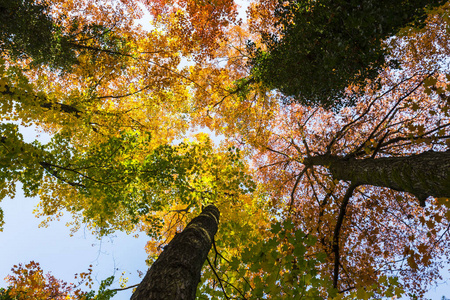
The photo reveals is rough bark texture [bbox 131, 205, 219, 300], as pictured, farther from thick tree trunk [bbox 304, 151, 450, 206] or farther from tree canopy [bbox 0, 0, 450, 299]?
thick tree trunk [bbox 304, 151, 450, 206]

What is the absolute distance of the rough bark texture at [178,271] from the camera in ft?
7.64

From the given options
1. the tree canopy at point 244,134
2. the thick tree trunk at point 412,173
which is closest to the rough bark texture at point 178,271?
the tree canopy at point 244,134

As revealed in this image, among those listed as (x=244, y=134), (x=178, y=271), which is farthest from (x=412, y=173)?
(x=244, y=134)

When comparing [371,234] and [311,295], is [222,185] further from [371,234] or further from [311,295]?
[371,234]

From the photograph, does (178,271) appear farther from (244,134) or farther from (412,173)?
(244,134)

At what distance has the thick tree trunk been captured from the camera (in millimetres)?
3170

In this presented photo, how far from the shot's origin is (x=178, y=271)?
271 centimetres

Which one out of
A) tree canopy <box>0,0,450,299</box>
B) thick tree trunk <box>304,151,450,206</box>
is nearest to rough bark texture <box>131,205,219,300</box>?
tree canopy <box>0,0,450,299</box>

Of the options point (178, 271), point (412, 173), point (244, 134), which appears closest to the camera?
point (178, 271)

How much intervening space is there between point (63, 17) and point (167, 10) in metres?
5.15

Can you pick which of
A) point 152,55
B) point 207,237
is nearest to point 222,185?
point 207,237

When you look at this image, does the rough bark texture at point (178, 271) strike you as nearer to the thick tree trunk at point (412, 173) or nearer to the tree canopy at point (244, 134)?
the tree canopy at point (244, 134)

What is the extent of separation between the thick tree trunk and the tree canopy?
0.03 meters

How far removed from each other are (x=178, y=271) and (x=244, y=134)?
9948mm
